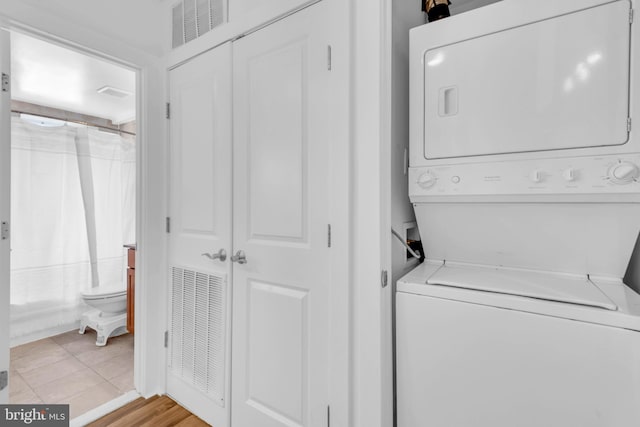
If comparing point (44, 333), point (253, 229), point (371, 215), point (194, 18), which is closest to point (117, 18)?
point (194, 18)

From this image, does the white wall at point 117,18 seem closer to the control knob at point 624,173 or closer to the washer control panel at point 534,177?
the washer control panel at point 534,177

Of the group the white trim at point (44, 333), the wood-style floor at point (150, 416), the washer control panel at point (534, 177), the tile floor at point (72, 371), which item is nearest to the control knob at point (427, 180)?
the washer control panel at point (534, 177)

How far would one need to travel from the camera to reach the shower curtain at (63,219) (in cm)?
281

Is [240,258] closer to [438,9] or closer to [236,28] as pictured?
[236,28]

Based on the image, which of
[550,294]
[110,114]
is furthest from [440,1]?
[110,114]

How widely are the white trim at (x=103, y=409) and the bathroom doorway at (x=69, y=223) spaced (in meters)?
0.25

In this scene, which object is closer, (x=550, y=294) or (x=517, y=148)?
(x=550, y=294)

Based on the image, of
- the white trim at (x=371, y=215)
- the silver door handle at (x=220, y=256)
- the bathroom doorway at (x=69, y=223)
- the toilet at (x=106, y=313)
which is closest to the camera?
the white trim at (x=371, y=215)

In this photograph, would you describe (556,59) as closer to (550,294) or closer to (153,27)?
(550,294)

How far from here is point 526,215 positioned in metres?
1.07

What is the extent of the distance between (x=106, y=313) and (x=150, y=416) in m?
1.60

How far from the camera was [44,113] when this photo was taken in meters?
3.30

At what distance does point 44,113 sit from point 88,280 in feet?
6.18

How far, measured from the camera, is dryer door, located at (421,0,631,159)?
2.90ft
